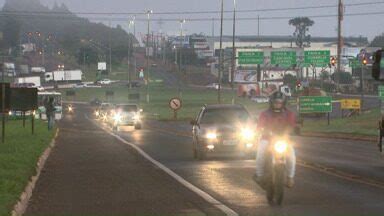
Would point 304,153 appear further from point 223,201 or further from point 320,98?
point 320,98

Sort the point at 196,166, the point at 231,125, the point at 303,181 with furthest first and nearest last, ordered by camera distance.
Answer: the point at 231,125 < the point at 196,166 < the point at 303,181

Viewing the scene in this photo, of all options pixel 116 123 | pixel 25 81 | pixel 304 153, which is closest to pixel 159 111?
pixel 25 81

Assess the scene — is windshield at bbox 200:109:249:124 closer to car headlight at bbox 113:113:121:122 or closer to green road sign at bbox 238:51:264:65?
car headlight at bbox 113:113:121:122

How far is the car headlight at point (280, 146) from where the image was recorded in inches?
629

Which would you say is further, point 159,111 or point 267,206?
point 159,111

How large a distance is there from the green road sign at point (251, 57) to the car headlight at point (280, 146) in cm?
7109

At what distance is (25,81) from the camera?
118 meters

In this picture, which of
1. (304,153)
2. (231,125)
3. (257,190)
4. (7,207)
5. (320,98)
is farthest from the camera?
(320,98)

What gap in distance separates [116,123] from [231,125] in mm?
33789

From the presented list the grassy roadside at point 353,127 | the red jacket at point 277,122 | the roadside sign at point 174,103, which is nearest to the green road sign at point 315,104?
the grassy roadside at point 353,127

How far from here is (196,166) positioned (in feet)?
82.9

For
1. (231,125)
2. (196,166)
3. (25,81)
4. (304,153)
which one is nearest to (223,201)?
(196,166)

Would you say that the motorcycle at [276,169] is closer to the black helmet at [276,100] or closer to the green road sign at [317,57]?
the black helmet at [276,100]

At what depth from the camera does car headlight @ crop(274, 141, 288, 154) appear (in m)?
16.0
